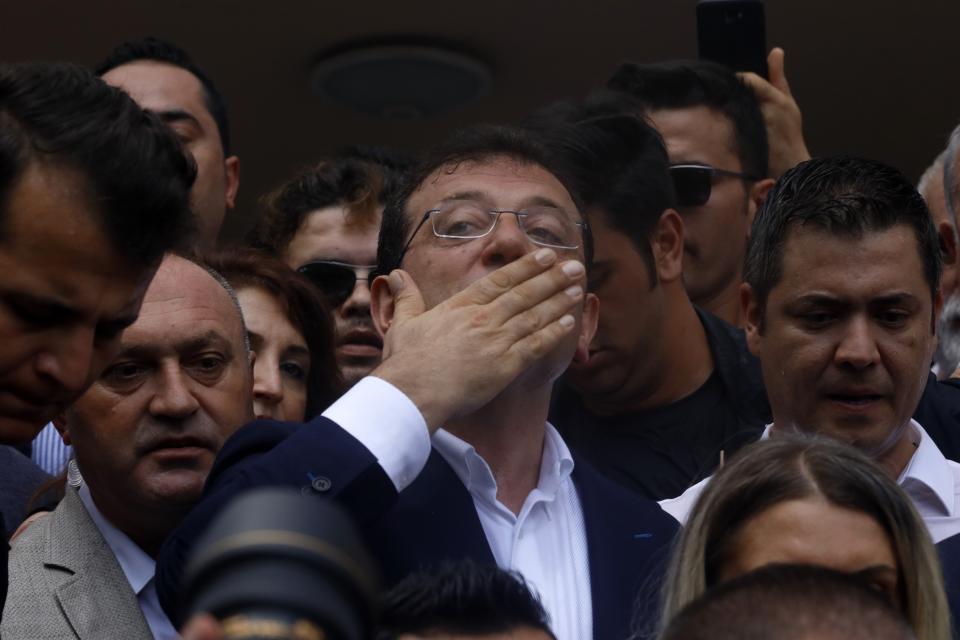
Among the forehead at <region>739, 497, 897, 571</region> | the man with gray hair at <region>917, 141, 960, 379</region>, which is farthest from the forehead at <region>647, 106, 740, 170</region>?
the forehead at <region>739, 497, 897, 571</region>

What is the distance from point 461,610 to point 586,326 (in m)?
1.01

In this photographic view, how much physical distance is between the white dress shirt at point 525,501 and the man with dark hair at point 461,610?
0.82 feet

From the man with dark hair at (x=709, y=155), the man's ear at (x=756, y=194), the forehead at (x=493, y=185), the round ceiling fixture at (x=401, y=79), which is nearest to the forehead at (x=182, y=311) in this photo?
the forehead at (x=493, y=185)

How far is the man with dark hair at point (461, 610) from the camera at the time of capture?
7.12 ft

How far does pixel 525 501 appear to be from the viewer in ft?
9.05

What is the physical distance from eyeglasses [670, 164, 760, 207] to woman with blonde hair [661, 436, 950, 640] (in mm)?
1500

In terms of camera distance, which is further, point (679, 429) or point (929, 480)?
point (679, 429)

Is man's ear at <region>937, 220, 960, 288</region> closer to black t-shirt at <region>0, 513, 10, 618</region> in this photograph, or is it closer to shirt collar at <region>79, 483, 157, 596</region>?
shirt collar at <region>79, 483, 157, 596</region>

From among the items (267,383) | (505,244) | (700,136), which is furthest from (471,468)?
(700,136)

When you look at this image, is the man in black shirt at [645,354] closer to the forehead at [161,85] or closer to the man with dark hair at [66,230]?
the forehead at [161,85]

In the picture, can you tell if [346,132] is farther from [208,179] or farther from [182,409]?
[182,409]

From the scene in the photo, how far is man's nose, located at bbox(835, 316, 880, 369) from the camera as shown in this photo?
9.81 feet

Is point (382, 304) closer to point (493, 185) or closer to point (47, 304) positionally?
point (493, 185)

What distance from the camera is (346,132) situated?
779cm
